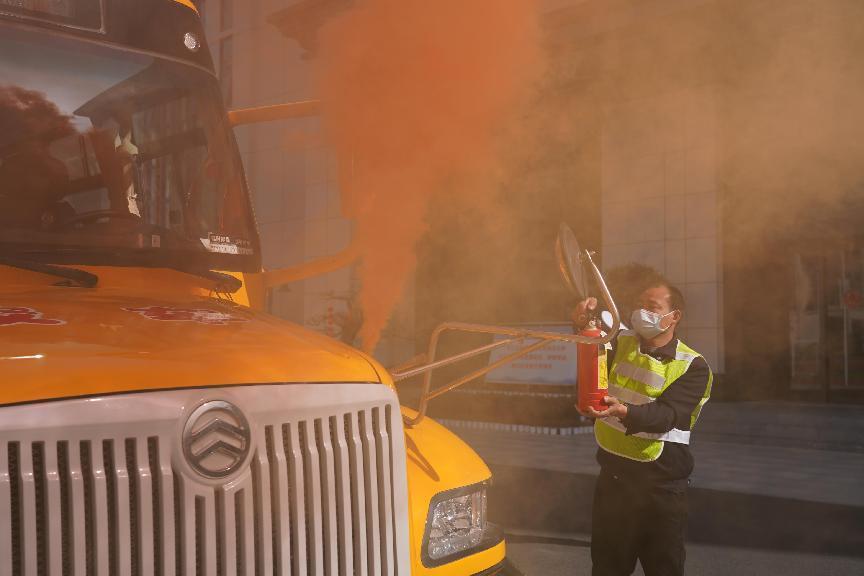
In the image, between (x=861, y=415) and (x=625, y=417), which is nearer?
(x=625, y=417)

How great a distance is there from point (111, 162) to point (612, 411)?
225 centimetres

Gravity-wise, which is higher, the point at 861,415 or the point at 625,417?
the point at 625,417

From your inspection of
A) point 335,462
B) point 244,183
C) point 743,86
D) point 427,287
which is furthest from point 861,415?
point 335,462

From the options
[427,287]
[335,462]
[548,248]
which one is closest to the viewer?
[335,462]

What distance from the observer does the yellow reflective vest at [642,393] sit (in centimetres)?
435

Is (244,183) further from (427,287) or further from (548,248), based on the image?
(427,287)

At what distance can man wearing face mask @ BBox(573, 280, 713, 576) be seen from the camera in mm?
4242

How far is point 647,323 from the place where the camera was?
14.5 feet

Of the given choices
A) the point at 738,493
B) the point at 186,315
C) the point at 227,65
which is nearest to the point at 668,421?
the point at 186,315

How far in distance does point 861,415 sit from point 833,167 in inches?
126

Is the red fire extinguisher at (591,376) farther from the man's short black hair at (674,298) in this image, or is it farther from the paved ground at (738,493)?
the paved ground at (738,493)

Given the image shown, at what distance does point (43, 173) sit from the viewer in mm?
3219

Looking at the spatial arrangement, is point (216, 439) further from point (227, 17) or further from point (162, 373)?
point (227, 17)

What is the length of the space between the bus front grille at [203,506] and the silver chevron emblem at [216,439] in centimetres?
3
